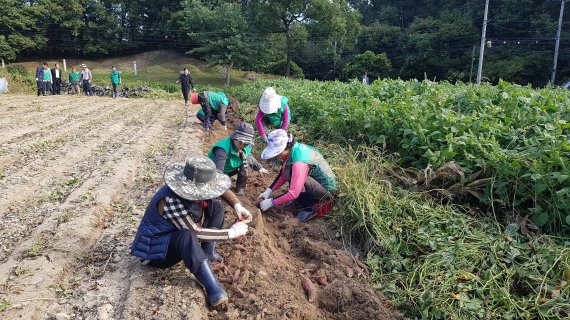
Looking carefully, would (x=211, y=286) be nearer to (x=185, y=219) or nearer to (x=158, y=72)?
(x=185, y=219)

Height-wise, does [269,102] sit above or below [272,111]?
above

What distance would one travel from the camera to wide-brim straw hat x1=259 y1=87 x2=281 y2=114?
19.5ft

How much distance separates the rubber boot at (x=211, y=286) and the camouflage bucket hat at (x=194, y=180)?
0.46 meters

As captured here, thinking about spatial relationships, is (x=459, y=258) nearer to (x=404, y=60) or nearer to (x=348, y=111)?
(x=348, y=111)

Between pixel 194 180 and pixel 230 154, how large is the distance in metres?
1.87

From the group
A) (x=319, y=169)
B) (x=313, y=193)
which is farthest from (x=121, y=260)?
(x=319, y=169)

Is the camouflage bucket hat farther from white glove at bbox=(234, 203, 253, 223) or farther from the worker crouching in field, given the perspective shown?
white glove at bbox=(234, 203, 253, 223)

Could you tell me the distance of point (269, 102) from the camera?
596 cm

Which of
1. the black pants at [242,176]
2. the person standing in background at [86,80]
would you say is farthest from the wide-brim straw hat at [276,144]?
the person standing in background at [86,80]

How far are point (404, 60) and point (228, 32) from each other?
577 inches

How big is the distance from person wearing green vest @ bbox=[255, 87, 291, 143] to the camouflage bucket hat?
2.98 m

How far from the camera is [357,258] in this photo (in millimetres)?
3568

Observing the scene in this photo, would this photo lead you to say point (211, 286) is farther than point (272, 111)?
No

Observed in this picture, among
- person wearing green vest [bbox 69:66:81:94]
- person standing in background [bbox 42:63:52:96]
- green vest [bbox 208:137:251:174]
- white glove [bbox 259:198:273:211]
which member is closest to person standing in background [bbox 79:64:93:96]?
person wearing green vest [bbox 69:66:81:94]
